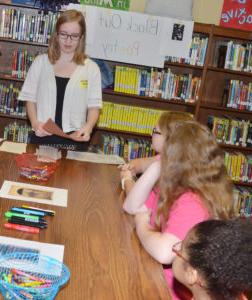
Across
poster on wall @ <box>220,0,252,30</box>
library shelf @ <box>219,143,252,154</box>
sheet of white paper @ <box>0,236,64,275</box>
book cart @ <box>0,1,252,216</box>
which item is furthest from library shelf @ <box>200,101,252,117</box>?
sheet of white paper @ <box>0,236,64,275</box>

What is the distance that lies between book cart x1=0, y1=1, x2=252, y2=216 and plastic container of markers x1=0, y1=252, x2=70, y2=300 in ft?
9.14

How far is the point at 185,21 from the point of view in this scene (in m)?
3.81

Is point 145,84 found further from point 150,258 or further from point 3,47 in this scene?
point 150,258

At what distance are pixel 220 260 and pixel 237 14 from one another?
136 inches

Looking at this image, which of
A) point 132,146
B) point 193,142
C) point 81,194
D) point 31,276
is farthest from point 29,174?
point 132,146

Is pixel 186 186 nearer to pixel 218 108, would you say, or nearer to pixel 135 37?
pixel 135 37

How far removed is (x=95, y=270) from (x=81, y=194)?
62 centimetres

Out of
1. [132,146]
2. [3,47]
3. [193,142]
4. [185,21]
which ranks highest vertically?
[185,21]

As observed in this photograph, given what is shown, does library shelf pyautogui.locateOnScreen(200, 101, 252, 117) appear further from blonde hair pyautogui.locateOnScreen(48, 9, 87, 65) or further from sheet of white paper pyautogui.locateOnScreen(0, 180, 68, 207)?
sheet of white paper pyautogui.locateOnScreen(0, 180, 68, 207)

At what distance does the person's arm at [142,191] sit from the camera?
1.78 m

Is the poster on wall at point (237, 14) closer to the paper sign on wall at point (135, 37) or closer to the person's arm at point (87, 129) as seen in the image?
the paper sign on wall at point (135, 37)

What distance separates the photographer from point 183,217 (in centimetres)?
150

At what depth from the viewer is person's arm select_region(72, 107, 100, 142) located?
2.59 metres

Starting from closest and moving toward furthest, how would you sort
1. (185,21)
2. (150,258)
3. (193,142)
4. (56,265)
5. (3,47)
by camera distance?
(56,265) → (150,258) → (193,142) → (185,21) → (3,47)
